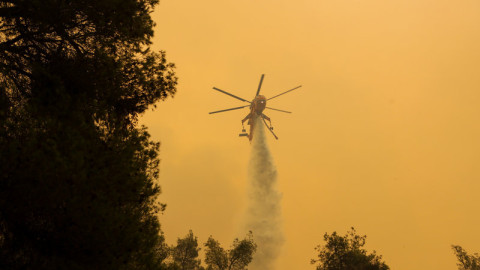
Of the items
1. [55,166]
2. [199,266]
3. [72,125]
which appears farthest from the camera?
[199,266]

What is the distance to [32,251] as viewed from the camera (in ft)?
29.6

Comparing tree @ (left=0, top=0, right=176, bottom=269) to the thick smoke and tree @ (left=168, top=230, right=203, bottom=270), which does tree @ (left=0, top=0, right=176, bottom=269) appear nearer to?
tree @ (left=168, top=230, right=203, bottom=270)

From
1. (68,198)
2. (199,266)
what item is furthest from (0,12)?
(199,266)

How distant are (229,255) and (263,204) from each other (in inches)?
1872

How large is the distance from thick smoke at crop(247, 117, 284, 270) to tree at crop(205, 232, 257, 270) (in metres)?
44.0

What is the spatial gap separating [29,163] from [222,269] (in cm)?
4846

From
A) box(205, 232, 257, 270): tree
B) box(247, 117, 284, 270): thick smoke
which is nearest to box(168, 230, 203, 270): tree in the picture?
box(205, 232, 257, 270): tree

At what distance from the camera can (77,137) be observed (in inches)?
372

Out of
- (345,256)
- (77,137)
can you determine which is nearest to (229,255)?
(345,256)

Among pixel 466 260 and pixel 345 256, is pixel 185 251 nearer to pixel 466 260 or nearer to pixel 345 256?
pixel 345 256

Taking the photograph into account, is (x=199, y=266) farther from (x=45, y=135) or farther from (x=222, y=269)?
(x=45, y=135)

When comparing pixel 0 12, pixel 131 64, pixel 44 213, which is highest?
pixel 131 64

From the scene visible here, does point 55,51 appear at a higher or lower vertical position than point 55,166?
higher

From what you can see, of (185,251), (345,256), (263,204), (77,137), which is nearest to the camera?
(77,137)
